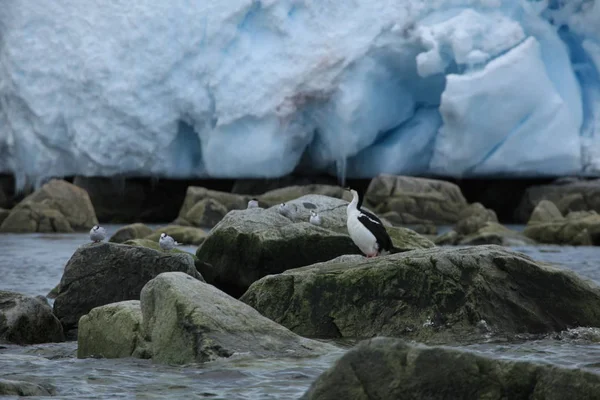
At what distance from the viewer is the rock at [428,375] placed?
4082 mm

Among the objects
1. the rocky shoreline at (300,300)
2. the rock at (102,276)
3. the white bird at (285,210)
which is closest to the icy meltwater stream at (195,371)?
the rocky shoreline at (300,300)

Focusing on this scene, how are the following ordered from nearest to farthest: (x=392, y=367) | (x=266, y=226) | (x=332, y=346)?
(x=392, y=367)
(x=332, y=346)
(x=266, y=226)

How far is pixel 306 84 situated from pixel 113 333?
17350mm

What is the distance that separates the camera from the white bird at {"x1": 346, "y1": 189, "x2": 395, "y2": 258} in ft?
28.8

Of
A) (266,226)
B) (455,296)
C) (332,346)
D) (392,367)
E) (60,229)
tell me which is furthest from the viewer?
(60,229)

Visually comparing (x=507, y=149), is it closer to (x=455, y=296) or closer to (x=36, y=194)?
(x=36, y=194)

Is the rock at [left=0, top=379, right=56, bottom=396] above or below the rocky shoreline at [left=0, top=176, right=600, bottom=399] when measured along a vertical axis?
below

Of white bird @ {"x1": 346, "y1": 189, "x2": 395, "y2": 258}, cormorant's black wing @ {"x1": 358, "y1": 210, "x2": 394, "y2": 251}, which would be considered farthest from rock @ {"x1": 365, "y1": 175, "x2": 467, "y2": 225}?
cormorant's black wing @ {"x1": 358, "y1": 210, "x2": 394, "y2": 251}

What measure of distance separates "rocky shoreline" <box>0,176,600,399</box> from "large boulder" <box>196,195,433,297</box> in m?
0.01

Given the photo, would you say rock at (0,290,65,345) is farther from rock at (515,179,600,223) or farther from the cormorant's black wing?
rock at (515,179,600,223)

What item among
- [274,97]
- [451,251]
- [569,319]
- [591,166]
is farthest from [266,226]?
[591,166]

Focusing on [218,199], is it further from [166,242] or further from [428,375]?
[428,375]

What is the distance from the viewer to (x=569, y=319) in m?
7.30

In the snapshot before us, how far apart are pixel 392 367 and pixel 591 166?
66.9 feet
